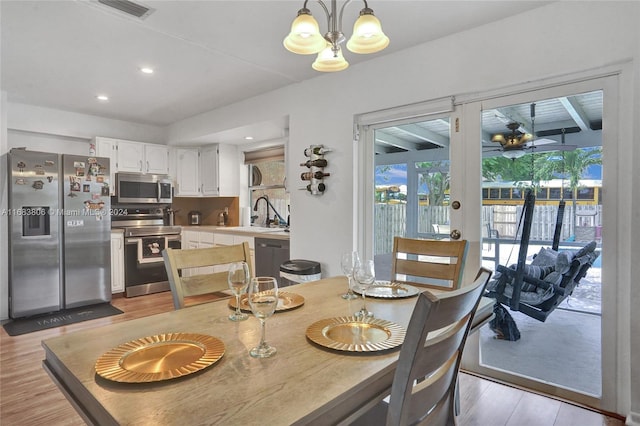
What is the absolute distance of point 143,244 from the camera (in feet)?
15.6

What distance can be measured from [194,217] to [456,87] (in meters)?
4.48

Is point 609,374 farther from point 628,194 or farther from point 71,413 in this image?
point 71,413

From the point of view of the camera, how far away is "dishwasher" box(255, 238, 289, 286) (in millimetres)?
3809

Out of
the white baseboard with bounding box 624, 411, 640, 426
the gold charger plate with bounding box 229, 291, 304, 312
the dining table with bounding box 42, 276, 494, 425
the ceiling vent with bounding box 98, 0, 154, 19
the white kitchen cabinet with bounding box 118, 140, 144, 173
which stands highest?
the ceiling vent with bounding box 98, 0, 154, 19

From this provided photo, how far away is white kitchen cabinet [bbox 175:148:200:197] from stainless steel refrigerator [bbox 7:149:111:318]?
1.14 m

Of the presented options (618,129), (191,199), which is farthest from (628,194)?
(191,199)

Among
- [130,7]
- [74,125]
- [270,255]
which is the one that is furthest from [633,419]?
[74,125]

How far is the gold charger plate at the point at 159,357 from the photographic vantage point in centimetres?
83

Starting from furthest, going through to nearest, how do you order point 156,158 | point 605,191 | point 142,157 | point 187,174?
point 187,174 → point 156,158 → point 142,157 → point 605,191

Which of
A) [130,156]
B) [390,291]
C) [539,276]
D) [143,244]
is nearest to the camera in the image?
[390,291]

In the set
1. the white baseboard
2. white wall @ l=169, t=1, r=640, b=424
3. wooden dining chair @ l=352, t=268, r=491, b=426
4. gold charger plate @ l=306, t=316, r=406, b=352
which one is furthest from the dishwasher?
wooden dining chair @ l=352, t=268, r=491, b=426

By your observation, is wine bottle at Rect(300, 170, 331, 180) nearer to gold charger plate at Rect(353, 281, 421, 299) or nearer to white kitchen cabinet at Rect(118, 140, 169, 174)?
gold charger plate at Rect(353, 281, 421, 299)

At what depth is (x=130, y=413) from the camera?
691 millimetres

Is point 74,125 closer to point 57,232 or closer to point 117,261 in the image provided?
point 57,232
